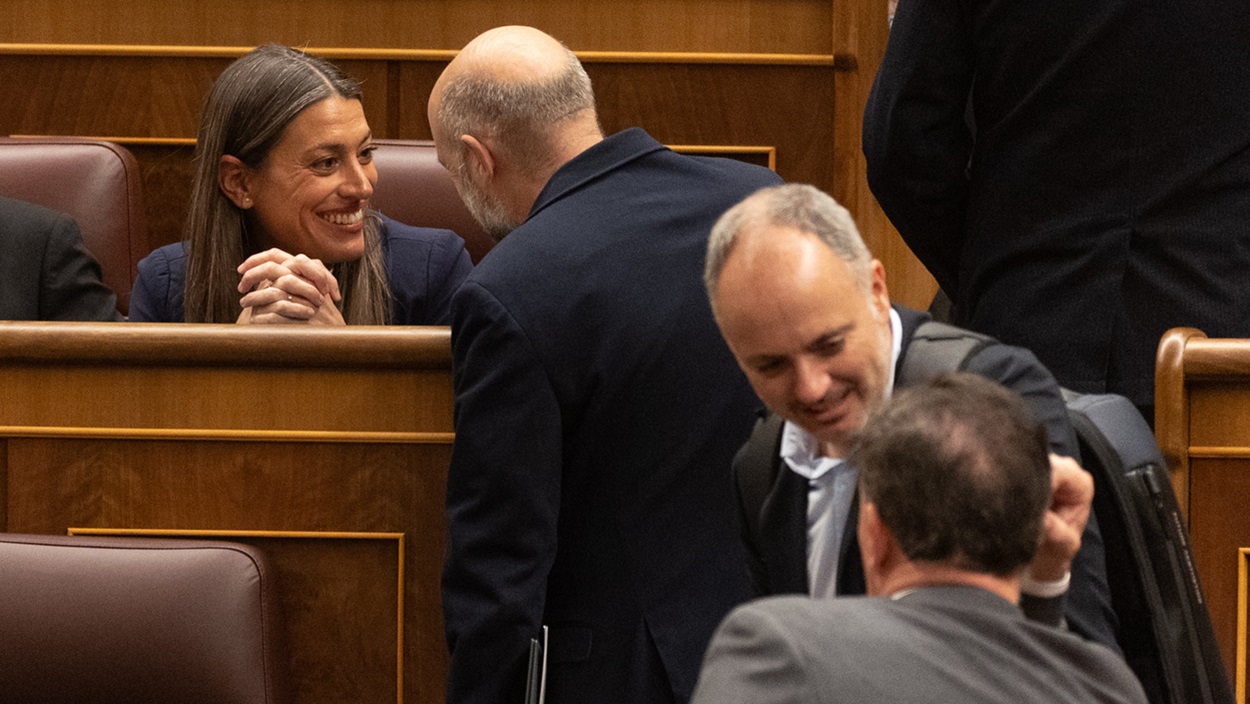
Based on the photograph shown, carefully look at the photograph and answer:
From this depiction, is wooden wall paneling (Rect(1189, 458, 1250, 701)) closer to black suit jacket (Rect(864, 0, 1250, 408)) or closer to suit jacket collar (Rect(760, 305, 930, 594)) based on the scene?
black suit jacket (Rect(864, 0, 1250, 408))

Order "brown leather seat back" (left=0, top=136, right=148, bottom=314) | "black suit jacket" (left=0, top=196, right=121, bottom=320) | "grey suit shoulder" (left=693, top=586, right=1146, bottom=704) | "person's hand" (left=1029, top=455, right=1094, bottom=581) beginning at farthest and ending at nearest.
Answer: "brown leather seat back" (left=0, top=136, right=148, bottom=314)
"black suit jacket" (left=0, top=196, right=121, bottom=320)
"person's hand" (left=1029, top=455, right=1094, bottom=581)
"grey suit shoulder" (left=693, top=586, right=1146, bottom=704)

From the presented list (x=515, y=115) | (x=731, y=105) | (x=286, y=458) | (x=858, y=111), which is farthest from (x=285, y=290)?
(x=858, y=111)

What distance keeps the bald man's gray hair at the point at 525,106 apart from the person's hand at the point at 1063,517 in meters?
0.84

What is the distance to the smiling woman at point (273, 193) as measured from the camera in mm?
2205

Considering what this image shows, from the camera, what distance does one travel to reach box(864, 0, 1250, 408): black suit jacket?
1.69 m

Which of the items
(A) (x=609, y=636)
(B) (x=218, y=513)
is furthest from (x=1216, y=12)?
(B) (x=218, y=513)

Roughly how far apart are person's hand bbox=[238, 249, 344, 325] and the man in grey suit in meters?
1.14

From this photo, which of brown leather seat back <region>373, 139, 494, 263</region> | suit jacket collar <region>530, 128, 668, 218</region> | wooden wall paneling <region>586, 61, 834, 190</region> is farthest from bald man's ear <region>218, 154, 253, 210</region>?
wooden wall paneling <region>586, 61, 834, 190</region>

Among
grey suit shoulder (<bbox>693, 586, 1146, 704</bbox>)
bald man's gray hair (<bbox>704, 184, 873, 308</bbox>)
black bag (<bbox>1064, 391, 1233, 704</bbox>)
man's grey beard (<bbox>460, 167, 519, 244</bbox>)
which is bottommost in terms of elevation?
black bag (<bbox>1064, 391, 1233, 704</bbox>)

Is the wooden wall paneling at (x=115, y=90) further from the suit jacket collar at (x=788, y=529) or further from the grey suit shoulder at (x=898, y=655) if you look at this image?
the grey suit shoulder at (x=898, y=655)

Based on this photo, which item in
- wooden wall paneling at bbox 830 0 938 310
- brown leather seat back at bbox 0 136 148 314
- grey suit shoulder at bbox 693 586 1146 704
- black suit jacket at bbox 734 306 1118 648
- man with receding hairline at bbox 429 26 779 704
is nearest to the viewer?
grey suit shoulder at bbox 693 586 1146 704

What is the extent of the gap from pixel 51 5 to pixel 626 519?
79.5 inches

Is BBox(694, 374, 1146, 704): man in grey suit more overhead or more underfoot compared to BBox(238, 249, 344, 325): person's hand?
more overhead

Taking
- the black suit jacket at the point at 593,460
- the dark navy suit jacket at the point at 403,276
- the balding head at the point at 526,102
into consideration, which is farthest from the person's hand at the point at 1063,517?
the dark navy suit jacket at the point at 403,276
